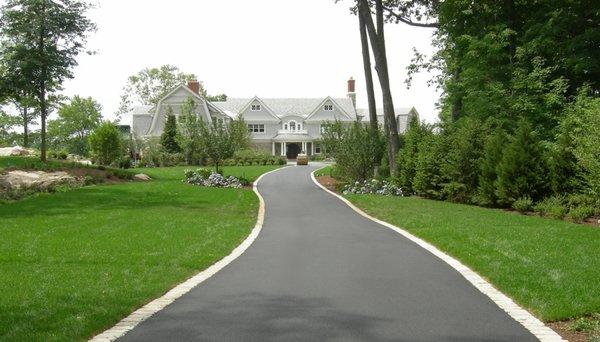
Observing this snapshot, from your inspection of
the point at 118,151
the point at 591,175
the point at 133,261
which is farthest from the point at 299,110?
the point at 133,261

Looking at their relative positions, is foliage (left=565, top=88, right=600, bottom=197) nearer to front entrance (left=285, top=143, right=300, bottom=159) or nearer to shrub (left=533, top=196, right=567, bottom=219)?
shrub (left=533, top=196, right=567, bottom=219)

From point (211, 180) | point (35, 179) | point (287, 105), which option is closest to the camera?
point (35, 179)

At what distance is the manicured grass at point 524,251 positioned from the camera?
718cm

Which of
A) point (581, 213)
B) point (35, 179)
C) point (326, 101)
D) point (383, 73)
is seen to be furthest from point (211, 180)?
point (326, 101)

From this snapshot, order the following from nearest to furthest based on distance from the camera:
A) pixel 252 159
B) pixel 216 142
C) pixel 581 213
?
pixel 581 213, pixel 216 142, pixel 252 159

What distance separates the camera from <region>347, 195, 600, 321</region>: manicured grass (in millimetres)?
7180

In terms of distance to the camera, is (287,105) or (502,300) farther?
(287,105)

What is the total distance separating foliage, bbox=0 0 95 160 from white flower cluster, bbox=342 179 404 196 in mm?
15184

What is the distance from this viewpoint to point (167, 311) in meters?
6.84

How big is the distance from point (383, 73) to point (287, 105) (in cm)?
5362

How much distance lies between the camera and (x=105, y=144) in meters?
46.2

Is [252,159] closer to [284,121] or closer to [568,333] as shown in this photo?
[284,121]

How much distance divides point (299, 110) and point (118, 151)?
3541 cm

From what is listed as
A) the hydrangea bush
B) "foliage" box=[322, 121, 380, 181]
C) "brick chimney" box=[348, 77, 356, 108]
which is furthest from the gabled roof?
the hydrangea bush
